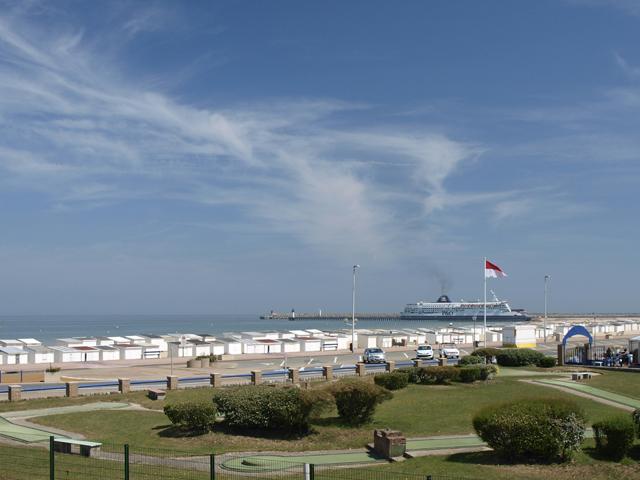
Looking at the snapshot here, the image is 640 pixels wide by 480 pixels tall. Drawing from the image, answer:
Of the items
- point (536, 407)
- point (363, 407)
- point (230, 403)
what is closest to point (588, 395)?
point (363, 407)

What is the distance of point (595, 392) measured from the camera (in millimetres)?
29938

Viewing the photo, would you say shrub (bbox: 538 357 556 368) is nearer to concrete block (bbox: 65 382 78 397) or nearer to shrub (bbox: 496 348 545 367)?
shrub (bbox: 496 348 545 367)

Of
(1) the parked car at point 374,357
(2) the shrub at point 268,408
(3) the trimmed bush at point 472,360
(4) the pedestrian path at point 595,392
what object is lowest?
(1) the parked car at point 374,357

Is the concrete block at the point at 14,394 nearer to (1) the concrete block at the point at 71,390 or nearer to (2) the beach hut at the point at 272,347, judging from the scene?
(1) the concrete block at the point at 71,390

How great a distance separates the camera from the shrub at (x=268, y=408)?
68.5ft

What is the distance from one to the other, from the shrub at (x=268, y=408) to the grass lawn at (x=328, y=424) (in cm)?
49

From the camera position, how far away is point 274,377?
3728 cm

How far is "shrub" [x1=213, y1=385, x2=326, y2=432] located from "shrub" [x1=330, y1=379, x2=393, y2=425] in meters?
1.22

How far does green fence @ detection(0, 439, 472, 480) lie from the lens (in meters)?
15.3

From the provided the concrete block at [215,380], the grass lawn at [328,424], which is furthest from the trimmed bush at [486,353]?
the concrete block at [215,380]

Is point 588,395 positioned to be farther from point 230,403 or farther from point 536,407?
point 230,403

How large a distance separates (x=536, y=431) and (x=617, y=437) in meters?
2.14

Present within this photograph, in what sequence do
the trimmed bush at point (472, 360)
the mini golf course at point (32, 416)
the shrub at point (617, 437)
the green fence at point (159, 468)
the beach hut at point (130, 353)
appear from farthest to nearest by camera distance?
the beach hut at point (130, 353), the trimmed bush at point (472, 360), the mini golf course at point (32, 416), the shrub at point (617, 437), the green fence at point (159, 468)

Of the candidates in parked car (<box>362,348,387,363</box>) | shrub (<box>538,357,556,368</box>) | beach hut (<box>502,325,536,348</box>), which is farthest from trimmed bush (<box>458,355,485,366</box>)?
beach hut (<box>502,325,536,348</box>)
